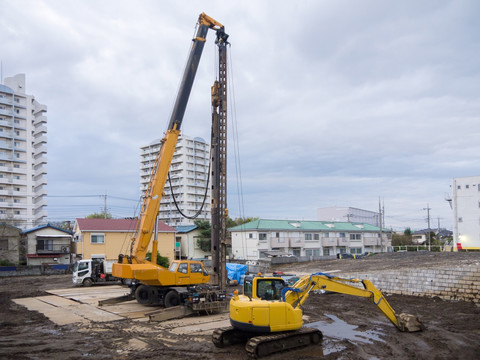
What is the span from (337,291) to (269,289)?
2.09 m

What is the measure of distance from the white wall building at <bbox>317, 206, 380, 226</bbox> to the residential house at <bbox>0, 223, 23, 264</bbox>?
185 ft

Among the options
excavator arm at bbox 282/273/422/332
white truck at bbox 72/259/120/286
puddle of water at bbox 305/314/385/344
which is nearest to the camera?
excavator arm at bbox 282/273/422/332

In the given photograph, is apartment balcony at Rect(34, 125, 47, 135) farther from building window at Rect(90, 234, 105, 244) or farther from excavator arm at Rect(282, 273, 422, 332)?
excavator arm at Rect(282, 273, 422, 332)

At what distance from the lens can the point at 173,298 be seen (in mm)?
17547

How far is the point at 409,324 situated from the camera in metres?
12.7

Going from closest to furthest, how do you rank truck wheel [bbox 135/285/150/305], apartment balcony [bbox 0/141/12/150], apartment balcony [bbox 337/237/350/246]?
truck wheel [bbox 135/285/150/305] < apartment balcony [bbox 337/237/350/246] < apartment balcony [bbox 0/141/12/150]

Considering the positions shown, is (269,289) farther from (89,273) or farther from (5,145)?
(5,145)

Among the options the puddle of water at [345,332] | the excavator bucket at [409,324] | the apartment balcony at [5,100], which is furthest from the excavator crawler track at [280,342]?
the apartment balcony at [5,100]

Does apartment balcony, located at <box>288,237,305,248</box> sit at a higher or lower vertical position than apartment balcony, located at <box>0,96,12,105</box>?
lower

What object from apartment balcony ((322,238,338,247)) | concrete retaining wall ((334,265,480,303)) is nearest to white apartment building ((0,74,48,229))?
apartment balcony ((322,238,338,247))

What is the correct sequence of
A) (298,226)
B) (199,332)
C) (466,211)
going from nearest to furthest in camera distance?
(199,332), (298,226), (466,211)

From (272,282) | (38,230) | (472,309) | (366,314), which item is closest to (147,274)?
(272,282)

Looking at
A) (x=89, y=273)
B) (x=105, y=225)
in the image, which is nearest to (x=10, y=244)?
(x=105, y=225)

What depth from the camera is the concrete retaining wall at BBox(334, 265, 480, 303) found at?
57.9ft
